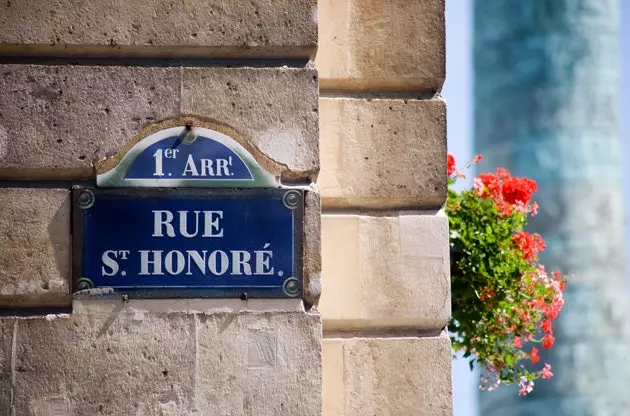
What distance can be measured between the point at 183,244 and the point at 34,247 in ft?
1.70

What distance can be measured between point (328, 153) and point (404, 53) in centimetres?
50

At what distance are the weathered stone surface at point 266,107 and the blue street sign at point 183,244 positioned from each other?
205 mm

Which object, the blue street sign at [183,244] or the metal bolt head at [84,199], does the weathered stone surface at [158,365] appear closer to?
the blue street sign at [183,244]

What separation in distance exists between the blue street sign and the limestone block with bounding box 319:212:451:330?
414mm

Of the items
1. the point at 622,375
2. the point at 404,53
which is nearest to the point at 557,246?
the point at 622,375

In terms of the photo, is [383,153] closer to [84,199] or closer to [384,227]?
[384,227]

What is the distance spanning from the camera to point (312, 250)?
4.98 m

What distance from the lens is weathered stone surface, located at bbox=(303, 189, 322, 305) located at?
4.96m

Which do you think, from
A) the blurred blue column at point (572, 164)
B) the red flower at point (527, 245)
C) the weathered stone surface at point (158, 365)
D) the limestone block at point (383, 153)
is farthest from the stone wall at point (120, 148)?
the blurred blue column at point (572, 164)

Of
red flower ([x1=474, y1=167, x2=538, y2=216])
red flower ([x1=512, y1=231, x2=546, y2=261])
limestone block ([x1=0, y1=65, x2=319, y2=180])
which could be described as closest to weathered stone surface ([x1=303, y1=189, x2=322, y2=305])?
limestone block ([x1=0, y1=65, x2=319, y2=180])

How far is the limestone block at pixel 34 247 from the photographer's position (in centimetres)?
487

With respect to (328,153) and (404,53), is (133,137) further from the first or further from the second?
(404,53)

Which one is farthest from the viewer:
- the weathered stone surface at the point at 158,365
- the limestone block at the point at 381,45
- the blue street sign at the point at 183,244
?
the limestone block at the point at 381,45

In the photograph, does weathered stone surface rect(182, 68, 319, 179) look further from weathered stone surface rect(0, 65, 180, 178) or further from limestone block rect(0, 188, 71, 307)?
limestone block rect(0, 188, 71, 307)
